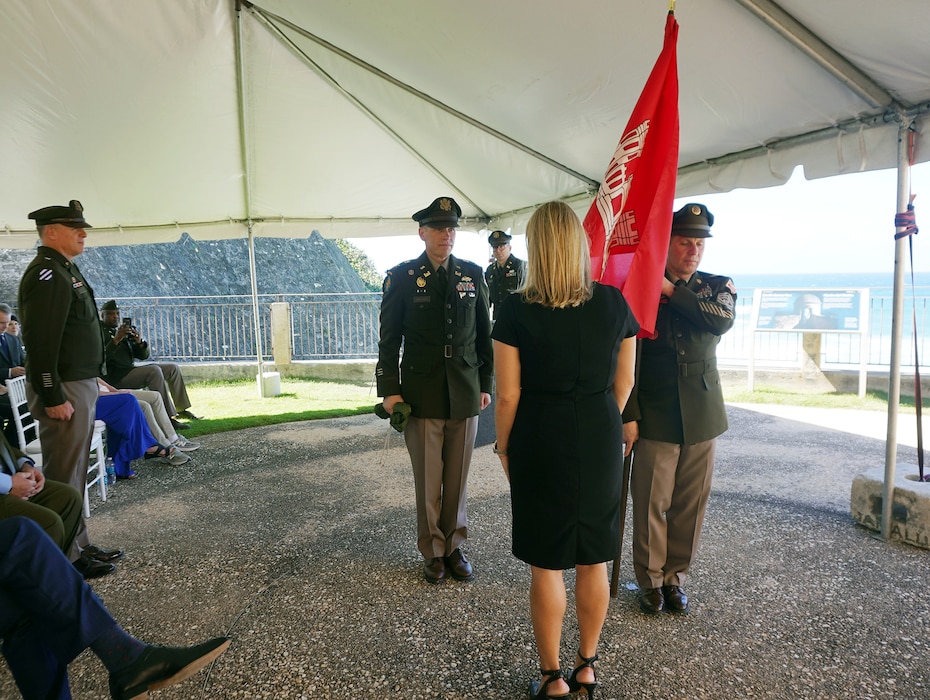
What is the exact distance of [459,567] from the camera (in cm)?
298

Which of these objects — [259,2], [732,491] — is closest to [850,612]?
[732,491]

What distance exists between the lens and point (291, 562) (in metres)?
3.22

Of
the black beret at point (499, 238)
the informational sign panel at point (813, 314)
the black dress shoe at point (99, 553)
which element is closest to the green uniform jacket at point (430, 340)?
the black dress shoe at point (99, 553)

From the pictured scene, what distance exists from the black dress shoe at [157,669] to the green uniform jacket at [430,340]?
150 cm

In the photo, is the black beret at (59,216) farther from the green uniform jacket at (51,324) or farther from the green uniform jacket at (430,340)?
the green uniform jacket at (430,340)

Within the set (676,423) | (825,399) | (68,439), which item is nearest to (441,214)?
(676,423)

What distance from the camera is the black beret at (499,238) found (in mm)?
6699

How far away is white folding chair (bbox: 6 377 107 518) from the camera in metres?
3.80

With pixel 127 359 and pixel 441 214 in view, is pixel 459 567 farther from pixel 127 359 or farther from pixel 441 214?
pixel 127 359

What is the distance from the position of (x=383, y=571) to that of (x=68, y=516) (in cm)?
157

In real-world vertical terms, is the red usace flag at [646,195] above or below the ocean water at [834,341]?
above

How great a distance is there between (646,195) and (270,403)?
23.3 ft

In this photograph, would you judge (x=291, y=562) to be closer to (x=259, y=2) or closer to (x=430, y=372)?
(x=430, y=372)

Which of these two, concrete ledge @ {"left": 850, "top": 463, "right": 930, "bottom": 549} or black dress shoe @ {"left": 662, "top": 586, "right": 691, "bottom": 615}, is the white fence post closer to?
black dress shoe @ {"left": 662, "top": 586, "right": 691, "bottom": 615}
